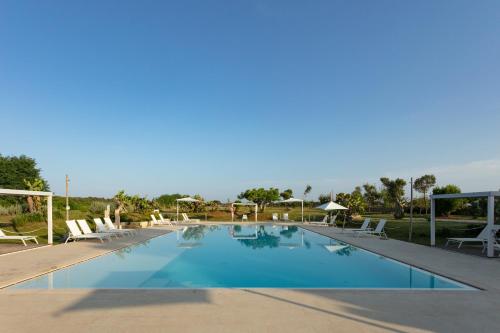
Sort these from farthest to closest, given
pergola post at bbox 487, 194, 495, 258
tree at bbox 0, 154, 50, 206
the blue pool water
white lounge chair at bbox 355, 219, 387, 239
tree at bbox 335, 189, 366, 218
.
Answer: tree at bbox 0, 154, 50, 206 → tree at bbox 335, 189, 366, 218 → white lounge chair at bbox 355, 219, 387, 239 → pergola post at bbox 487, 194, 495, 258 → the blue pool water

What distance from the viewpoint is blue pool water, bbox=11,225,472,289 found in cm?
629

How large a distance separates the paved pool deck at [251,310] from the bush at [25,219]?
10.5 m

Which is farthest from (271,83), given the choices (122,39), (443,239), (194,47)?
(443,239)

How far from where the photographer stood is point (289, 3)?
1326cm

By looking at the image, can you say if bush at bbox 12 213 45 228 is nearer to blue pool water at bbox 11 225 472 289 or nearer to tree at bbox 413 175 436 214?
blue pool water at bbox 11 225 472 289

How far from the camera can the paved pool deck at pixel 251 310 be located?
369 cm

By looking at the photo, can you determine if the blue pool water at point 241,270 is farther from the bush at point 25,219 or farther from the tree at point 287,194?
the tree at point 287,194

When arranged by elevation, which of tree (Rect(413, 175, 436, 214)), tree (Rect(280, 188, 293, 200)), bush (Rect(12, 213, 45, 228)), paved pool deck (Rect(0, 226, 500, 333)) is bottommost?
tree (Rect(280, 188, 293, 200))

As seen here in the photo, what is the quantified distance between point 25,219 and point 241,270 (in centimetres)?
1227

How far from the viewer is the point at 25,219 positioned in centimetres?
1537

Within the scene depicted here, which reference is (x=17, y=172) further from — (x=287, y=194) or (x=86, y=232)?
(x=287, y=194)

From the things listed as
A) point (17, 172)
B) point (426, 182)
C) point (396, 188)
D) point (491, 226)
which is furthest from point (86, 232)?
point (426, 182)

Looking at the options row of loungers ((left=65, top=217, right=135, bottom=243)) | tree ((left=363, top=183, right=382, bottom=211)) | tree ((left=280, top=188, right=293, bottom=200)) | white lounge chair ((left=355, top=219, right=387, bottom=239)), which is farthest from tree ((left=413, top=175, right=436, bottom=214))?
row of loungers ((left=65, top=217, right=135, bottom=243))

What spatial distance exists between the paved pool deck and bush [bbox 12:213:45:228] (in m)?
10.5
